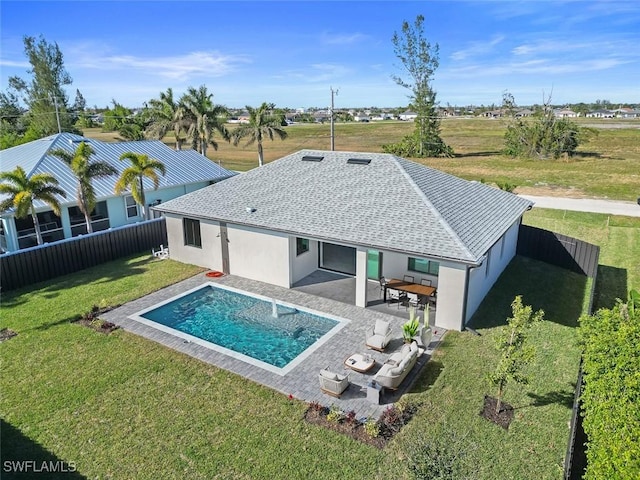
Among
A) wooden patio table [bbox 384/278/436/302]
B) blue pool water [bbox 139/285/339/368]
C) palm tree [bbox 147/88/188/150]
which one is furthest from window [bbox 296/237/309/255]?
palm tree [bbox 147/88/188/150]

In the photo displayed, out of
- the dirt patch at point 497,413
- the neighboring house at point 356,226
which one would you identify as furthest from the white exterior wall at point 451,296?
the dirt patch at point 497,413

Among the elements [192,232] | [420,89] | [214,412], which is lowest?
[214,412]

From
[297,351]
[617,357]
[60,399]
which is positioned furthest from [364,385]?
[60,399]

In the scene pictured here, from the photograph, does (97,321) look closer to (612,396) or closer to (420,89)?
(612,396)

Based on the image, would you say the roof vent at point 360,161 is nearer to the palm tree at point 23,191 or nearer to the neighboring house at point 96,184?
the neighboring house at point 96,184

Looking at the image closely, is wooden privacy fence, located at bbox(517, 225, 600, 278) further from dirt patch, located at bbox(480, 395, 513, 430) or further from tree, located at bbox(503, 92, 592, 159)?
tree, located at bbox(503, 92, 592, 159)

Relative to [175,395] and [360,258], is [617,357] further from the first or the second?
[175,395]

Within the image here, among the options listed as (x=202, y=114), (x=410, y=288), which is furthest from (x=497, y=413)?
(x=202, y=114)
